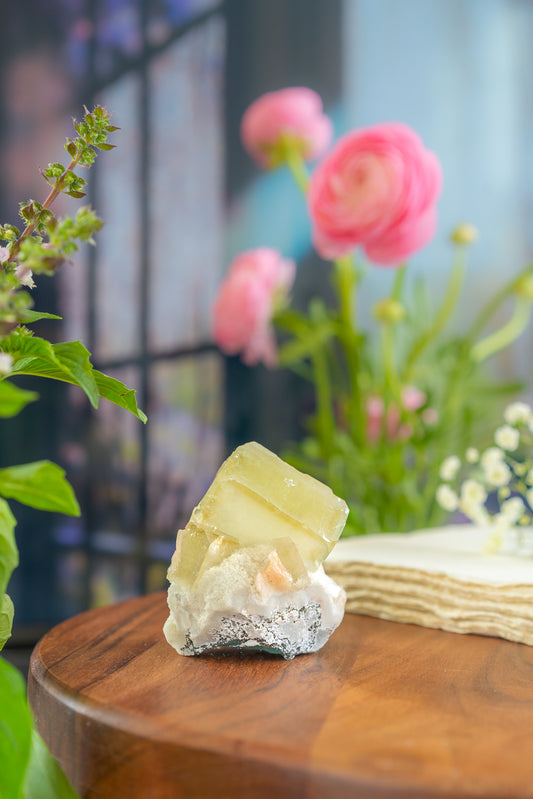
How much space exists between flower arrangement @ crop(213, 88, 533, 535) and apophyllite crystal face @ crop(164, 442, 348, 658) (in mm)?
634

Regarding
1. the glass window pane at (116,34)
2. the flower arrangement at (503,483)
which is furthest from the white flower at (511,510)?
the glass window pane at (116,34)

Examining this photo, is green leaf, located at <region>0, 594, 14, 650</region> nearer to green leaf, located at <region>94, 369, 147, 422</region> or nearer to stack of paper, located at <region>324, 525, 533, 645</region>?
green leaf, located at <region>94, 369, 147, 422</region>

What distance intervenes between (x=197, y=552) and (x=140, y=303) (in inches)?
40.6

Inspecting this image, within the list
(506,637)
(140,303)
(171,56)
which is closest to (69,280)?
(140,303)

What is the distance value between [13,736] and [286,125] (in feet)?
3.68

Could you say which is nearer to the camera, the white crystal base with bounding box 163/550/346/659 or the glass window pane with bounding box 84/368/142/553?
the white crystal base with bounding box 163/550/346/659

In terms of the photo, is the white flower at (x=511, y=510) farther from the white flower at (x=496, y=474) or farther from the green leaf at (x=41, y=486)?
the green leaf at (x=41, y=486)

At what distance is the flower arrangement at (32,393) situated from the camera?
34 cm

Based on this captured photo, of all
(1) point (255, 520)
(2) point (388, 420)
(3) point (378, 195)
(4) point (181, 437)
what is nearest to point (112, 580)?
(4) point (181, 437)

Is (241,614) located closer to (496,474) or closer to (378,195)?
(496,474)

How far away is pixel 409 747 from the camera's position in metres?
0.35

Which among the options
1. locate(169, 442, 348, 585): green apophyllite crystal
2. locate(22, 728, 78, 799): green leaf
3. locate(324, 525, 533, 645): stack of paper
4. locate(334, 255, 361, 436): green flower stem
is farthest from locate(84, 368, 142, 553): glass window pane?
locate(22, 728, 78, 799): green leaf

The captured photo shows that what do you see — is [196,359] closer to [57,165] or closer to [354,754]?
[57,165]

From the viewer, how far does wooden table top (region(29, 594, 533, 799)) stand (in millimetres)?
331
